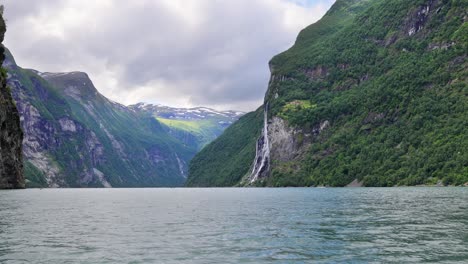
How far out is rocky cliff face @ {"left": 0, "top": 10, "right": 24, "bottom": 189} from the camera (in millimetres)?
155000

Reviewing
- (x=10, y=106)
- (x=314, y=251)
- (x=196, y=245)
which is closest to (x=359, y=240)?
(x=314, y=251)

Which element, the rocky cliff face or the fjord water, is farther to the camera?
the rocky cliff face

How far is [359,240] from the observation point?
32.7 m

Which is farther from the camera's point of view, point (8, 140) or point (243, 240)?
point (8, 140)

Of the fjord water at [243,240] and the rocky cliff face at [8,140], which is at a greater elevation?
the rocky cliff face at [8,140]

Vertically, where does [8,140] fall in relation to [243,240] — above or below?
above

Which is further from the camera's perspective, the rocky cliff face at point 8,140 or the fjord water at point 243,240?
the rocky cliff face at point 8,140

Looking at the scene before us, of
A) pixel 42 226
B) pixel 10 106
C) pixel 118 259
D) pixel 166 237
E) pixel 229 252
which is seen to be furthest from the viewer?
pixel 10 106

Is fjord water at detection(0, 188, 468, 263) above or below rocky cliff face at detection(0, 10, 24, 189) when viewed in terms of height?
below

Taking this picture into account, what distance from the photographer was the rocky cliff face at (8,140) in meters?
155

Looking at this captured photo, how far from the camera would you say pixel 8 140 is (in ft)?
529

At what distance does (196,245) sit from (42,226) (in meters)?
18.8

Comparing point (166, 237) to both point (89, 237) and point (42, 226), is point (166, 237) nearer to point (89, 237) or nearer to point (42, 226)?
point (89, 237)

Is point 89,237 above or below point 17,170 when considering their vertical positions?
below
